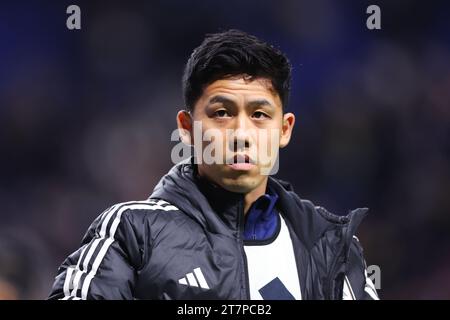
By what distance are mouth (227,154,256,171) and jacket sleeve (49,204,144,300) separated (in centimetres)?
30

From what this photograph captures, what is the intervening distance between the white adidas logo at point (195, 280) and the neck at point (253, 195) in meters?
0.27

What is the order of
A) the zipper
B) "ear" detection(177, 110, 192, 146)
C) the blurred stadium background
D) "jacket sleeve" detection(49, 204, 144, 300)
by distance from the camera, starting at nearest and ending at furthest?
"jacket sleeve" detection(49, 204, 144, 300), the zipper, "ear" detection(177, 110, 192, 146), the blurred stadium background

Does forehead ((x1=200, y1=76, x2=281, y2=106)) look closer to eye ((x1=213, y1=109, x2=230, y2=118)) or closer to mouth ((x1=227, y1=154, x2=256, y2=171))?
eye ((x1=213, y1=109, x2=230, y2=118))

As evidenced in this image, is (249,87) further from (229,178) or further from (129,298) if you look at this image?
(129,298)

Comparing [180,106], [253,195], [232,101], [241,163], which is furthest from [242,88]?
[180,106]

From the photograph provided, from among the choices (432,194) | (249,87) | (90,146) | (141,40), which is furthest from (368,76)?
(249,87)

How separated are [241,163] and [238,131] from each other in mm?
86

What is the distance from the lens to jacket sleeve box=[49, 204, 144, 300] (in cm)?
165

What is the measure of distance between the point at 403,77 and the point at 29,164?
7.22 feet

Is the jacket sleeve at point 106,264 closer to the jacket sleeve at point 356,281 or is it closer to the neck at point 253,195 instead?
the neck at point 253,195

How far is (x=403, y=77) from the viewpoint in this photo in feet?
13.6

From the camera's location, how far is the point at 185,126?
205cm

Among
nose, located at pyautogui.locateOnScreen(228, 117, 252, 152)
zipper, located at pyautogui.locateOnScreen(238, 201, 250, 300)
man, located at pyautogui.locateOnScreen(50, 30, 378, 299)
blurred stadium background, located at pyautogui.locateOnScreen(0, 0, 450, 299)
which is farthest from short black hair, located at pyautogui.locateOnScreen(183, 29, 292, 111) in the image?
blurred stadium background, located at pyautogui.locateOnScreen(0, 0, 450, 299)

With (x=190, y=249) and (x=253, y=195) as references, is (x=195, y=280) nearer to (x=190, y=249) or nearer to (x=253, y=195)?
(x=190, y=249)
